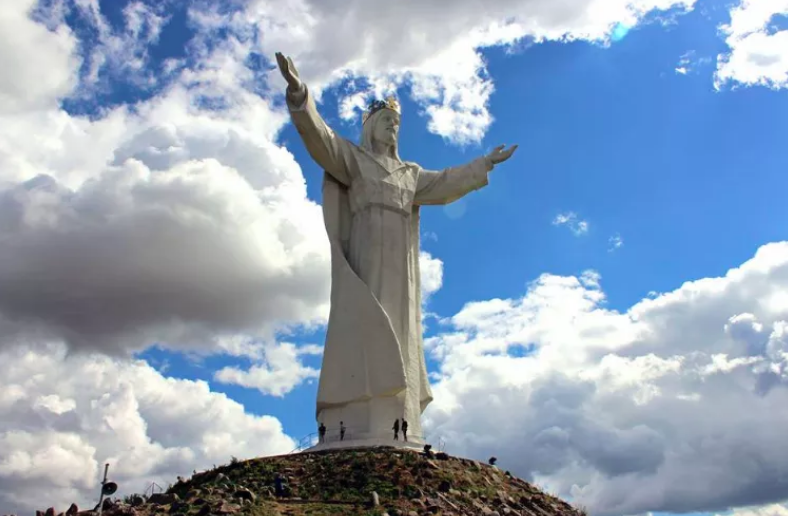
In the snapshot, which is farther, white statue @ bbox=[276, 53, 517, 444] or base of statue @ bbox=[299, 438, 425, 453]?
white statue @ bbox=[276, 53, 517, 444]

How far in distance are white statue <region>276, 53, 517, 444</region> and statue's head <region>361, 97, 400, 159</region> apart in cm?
3

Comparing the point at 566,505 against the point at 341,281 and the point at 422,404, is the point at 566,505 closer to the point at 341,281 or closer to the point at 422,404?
the point at 422,404

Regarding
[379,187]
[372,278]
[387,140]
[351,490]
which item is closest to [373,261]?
[372,278]

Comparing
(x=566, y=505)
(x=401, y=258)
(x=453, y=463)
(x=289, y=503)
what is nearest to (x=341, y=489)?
(x=289, y=503)

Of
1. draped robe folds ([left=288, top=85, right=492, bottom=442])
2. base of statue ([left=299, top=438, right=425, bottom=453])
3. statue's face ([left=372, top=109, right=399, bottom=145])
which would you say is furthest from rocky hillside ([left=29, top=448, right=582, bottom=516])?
statue's face ([left=372, top=109, right=399, bottom=145])

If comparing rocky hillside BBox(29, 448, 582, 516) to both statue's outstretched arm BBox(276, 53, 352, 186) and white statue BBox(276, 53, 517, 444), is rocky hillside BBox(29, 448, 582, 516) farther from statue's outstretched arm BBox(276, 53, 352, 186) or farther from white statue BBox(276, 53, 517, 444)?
statue's outstretched arm BBox(276, 53, 352, 186)

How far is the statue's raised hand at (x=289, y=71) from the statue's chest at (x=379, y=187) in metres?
3.04

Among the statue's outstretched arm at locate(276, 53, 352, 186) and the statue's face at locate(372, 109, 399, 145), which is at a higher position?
the statue's face at locate(372, 109, 399, 145)

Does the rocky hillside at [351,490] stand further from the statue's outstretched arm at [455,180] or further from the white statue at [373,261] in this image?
the statue's outstretched arm at [455,180]

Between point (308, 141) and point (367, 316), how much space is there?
514 centimetres

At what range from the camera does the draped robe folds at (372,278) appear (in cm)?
2092

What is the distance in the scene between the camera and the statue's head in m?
23.9

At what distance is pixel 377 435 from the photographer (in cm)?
2033

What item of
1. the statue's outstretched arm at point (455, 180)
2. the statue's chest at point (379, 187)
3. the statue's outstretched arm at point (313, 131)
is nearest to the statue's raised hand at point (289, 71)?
the statue's outstretched arm at point (313, 131)
